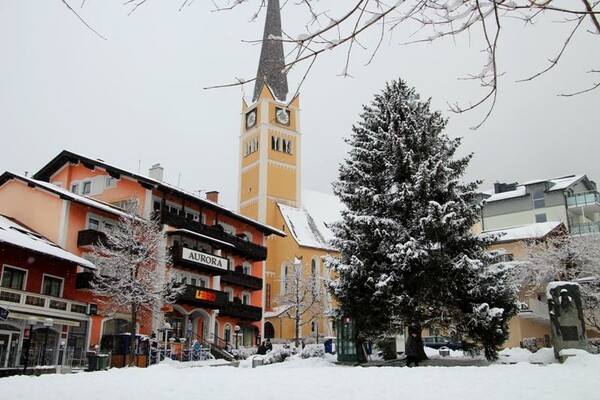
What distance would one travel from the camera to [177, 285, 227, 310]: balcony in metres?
36.5

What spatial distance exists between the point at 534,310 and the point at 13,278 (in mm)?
31829

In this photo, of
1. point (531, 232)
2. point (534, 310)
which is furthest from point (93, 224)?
point (531, 232)

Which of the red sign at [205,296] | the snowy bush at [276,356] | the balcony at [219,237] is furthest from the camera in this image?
the balcony at [219,237]

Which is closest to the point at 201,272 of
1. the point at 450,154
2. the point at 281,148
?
the point at 450,154

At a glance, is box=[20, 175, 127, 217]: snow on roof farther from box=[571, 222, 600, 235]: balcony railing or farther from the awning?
box=[571, 222, 600, 235]: balcony railing

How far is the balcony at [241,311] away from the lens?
42.2 m

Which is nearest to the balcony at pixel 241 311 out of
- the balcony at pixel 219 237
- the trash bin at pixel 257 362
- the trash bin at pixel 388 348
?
the balcony at pixel 219 237

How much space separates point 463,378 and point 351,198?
12.9 m

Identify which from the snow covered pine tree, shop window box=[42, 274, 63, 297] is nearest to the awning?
shop window box=[42, 274, 63, 297]

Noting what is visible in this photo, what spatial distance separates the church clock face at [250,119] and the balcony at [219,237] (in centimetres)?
3314

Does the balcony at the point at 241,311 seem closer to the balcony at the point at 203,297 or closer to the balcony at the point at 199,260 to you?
the balcony at the point at 203,297

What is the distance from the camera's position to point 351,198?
944 inches

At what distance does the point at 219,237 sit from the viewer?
41469 millimetres

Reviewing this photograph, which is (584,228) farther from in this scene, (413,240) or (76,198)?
(76,198)
